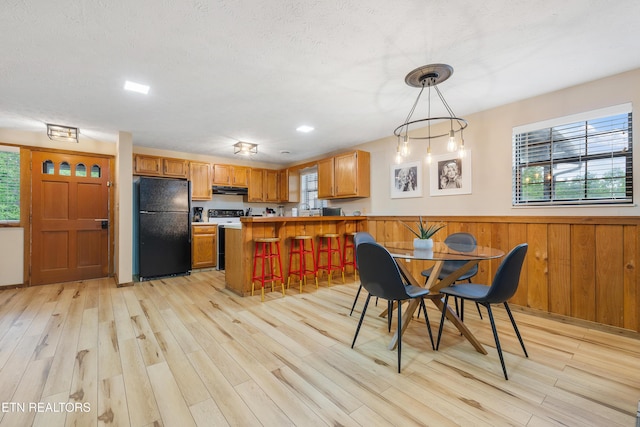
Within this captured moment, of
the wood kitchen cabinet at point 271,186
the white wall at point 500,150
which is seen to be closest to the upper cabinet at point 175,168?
the wood kitchen cabinet at point 271,186

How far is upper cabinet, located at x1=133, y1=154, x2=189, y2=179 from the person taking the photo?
502 centimetres

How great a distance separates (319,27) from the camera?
192 centimetres

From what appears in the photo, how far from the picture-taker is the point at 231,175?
602 cm

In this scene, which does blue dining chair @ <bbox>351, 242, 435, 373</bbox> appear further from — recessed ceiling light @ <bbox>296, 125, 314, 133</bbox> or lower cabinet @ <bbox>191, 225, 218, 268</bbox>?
lower cabinet @ <bbox>191, 225, 218, 268</bbox>

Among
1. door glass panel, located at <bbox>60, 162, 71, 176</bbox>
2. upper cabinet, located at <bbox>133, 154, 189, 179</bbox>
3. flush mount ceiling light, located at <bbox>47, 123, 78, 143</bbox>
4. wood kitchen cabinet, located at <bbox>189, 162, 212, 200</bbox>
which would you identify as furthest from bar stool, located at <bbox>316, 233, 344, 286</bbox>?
door glass panel, located at <bbox>60, 162, 71, 176</bbox>

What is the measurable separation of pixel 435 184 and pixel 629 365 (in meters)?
2.57

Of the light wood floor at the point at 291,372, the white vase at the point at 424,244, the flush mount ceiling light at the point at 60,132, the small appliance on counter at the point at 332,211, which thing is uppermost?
the flush mount ceiling light at the point at 60,132

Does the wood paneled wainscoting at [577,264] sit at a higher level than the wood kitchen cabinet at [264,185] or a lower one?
lower

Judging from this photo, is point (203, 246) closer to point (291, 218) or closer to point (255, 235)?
point (255, 235)

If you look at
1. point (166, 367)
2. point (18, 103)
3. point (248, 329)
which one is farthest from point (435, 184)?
point (18, 103)

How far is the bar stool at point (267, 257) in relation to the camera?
12.0 ft

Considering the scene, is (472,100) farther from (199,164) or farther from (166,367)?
(199,164)

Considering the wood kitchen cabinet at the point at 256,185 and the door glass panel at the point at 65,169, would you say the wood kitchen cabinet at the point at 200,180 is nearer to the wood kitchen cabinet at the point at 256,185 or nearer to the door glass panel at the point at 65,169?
the wood kitchen cabinet at the point at 256,185

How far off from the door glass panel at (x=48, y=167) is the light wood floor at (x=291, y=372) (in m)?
2.46
